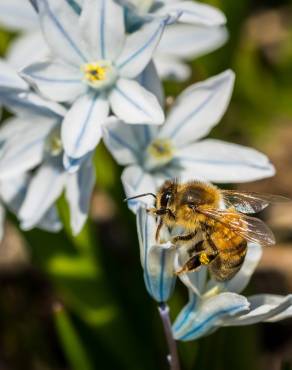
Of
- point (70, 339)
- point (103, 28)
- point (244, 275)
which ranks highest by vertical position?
point (103, 28)

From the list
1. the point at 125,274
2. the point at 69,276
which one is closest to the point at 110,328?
the point at 69,276

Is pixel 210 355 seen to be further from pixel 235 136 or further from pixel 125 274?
pixel 235 136

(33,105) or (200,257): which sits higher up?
(33,105)

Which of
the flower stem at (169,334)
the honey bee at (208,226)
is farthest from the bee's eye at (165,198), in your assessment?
the flower stem at (169,334)

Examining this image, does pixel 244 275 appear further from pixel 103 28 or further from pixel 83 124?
pixel 103 28

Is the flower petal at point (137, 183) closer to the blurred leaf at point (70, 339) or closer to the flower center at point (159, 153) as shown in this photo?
the flower center at point (159, 153)

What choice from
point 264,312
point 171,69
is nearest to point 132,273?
point 171,69

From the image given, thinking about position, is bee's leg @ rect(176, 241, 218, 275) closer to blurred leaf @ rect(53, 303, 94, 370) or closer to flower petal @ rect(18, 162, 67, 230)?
blurred leaf @ rect(53, 303, 94, 370)
